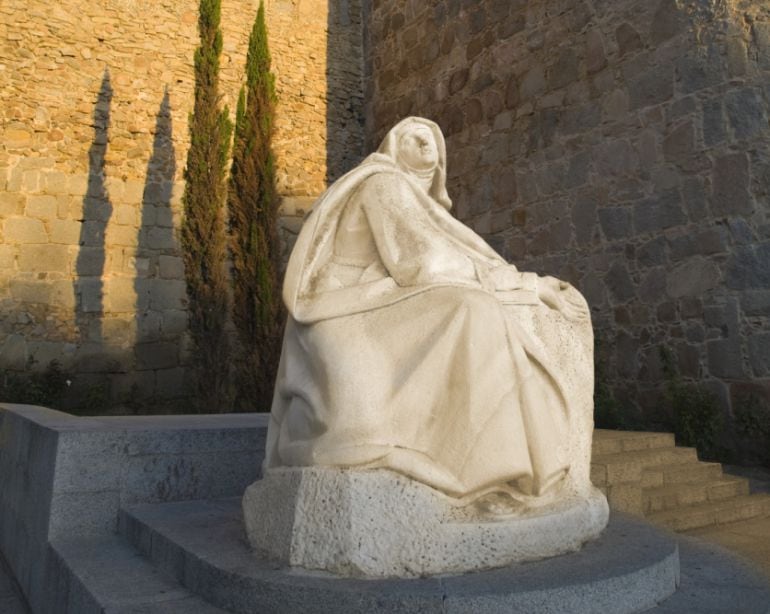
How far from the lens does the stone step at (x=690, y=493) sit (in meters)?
3.88

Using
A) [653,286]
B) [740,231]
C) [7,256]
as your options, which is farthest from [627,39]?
[7,256]

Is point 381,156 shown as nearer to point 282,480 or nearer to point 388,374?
point 388,374

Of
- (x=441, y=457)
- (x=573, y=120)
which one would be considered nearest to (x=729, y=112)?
(x=573, y=120)

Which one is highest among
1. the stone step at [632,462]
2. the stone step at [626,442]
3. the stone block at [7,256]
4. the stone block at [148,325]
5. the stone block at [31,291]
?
the stone block at [7,256]

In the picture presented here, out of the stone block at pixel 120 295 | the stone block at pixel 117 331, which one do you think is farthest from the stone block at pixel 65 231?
the stone block at pixel 117 331

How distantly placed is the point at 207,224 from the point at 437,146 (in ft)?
19.1

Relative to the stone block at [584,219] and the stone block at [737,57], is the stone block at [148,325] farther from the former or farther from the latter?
the stone block at [737,57]

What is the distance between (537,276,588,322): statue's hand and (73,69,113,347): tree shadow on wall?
6.77m

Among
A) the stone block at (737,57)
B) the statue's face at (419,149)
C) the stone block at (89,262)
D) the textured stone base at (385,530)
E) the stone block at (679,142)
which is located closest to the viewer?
the textured stone base at (385,530)

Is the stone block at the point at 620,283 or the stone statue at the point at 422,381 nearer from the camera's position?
the stone statue at the point at 422,381

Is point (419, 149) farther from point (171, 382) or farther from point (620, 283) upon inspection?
point (171, 382)

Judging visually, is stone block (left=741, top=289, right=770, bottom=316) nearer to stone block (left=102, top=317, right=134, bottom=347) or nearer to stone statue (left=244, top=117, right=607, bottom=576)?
stone statue (left=244, top=117, right=607, bottom=576)

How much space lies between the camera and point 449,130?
27.3ft

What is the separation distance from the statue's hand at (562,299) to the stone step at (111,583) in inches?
54.7
